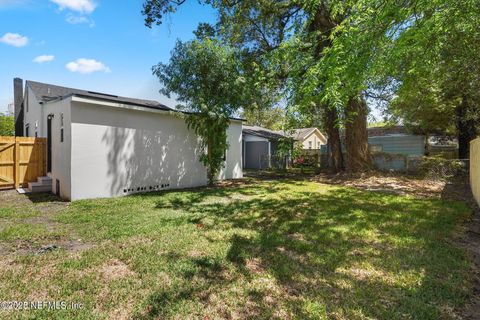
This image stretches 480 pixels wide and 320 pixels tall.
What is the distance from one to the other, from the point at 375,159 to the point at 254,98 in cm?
806

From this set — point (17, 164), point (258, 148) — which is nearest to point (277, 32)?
point (258, 148)

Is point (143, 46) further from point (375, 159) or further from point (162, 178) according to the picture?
point (375, 159)

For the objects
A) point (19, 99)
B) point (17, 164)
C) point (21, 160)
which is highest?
point (19, 99)

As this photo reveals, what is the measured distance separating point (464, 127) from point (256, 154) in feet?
42.4

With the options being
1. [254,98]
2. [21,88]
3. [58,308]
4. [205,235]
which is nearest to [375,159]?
[254,98]

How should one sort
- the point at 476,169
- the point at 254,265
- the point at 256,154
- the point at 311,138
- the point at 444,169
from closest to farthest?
the point at 254,265
the point at 476,169
the point at 444,169
the point at 256,154
the point at 311,138

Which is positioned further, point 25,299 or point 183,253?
point 183,253

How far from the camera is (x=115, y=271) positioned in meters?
3.39

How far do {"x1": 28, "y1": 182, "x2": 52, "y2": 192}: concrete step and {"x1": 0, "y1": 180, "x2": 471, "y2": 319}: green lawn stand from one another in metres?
3.20

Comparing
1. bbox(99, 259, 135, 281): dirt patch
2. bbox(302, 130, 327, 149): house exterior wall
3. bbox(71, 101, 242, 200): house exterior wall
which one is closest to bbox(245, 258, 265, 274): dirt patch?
bbox(99, 259, 135, 281): dirt patch

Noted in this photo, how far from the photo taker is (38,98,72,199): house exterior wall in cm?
779

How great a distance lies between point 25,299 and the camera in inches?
108

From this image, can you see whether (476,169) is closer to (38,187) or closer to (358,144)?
(358,144)

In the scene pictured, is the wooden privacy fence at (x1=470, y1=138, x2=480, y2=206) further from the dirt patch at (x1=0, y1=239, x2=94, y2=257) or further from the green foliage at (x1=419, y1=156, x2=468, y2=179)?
the dirt patch at (x1=0, y1=239, x2=94, y2=257)
